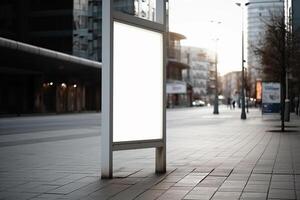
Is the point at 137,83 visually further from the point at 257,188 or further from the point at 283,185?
the point at 283,185

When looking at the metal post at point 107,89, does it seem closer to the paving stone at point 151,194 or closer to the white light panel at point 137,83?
the white light panel at point 137,83

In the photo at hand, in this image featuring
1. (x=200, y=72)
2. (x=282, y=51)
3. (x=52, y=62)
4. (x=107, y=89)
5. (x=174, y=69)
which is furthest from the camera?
(x=200, y=72)

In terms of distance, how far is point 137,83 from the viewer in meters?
10.0

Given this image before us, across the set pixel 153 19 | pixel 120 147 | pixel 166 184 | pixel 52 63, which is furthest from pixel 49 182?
pixel 52 63

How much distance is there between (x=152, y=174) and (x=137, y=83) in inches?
70.2

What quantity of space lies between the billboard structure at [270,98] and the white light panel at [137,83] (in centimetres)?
2899

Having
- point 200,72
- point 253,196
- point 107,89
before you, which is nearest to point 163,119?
point 107,89

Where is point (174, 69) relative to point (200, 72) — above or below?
below

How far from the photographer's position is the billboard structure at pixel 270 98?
38.5 m

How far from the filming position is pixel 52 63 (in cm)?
5016

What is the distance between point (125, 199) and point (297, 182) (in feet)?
10.6

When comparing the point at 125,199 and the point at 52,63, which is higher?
the point at 52,63

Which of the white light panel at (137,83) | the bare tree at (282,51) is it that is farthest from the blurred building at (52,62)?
the white light panel at (137,83)

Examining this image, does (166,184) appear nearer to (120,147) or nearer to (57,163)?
(120,147)
